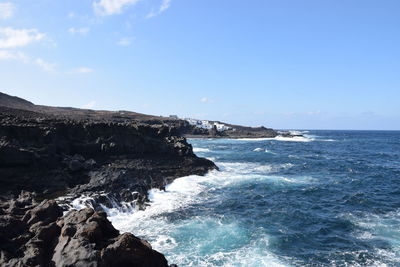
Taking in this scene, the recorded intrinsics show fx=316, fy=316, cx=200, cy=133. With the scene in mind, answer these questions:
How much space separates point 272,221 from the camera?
22.3 meters

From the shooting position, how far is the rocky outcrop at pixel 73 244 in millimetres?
9945

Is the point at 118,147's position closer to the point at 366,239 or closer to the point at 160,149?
the point at 160,149

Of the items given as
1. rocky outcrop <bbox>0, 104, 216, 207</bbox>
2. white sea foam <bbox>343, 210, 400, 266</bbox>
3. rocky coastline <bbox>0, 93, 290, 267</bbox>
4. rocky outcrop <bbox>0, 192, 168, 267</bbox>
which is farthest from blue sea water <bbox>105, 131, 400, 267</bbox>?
rocky outcrop <bbox>0, 192, 168, 267</bbox>

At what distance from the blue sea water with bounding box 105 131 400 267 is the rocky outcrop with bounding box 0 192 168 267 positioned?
220 inches

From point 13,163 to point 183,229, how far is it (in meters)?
15.9

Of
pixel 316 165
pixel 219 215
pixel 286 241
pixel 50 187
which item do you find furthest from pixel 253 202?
pixel 316 165

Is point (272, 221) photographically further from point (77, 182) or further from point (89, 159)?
point (89, 159)

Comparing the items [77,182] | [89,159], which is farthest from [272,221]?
[89,159]

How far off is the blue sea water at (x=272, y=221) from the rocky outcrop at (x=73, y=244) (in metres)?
5.58

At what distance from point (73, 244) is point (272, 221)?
15.4 meters

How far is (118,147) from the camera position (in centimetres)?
3778

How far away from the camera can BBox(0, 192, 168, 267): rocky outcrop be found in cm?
995

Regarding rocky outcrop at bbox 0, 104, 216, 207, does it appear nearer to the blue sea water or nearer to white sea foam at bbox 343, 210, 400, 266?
the blue sea water

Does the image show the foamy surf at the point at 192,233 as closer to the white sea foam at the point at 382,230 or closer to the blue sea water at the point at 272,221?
the blue sea water at the point at 272,221
